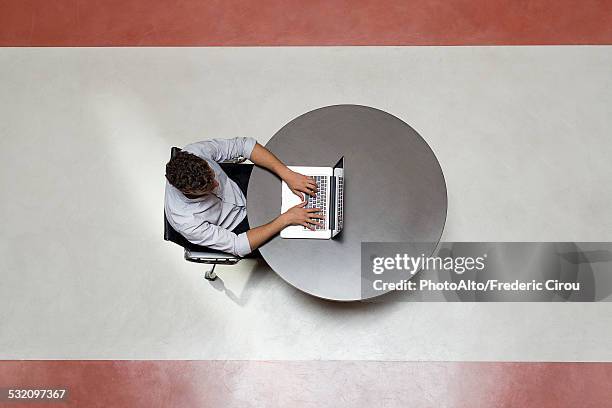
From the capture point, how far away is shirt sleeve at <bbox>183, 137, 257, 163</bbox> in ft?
7.82

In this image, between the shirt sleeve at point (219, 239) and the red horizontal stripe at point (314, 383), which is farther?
the red horizontal stripe at point (314, 383)

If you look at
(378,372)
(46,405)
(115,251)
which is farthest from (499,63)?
(46,405)

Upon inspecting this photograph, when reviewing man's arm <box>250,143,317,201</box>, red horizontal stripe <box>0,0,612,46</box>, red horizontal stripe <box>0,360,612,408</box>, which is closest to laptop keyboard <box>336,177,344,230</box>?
man's arm <box>250,143,317,201</box>

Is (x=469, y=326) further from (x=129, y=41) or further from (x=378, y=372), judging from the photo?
(x=129, y=41)

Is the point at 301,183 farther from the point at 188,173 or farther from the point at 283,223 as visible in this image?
the point at 188,173

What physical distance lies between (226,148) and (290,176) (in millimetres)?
319

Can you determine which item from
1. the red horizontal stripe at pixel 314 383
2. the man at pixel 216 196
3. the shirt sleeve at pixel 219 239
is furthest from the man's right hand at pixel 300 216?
the red horizontal stripe at pixel 314 383

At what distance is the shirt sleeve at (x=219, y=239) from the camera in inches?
89.7

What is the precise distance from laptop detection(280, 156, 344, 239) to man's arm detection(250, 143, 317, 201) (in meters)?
0.03

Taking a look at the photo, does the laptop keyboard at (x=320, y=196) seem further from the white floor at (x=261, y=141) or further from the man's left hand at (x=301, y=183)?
the white floor at (x=261, y=141)

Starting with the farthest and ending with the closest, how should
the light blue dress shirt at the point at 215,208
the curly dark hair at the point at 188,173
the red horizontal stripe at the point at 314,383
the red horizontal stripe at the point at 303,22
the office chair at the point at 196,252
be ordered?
1. the red horizontal stripe at the point at 303,22
2. the red horizontal stripe at the point at 314,383
3. the office chair at the point at 196,252
4. the light blue dress shirt at the point at 215,208
5. the curly dark hair at the point at 188,173

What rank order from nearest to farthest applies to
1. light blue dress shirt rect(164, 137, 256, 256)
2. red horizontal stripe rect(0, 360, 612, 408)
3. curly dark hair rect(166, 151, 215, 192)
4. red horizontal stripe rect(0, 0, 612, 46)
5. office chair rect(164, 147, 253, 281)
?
curly dark hair rect(166, 151, 215, 192) < light blue dress shirt rect(164, 137, 256, 256) < office chair rect(164, 147, 253, 281) < red horizontal stripe rect(0, 360, 612, 408) < red horizontal stripe rect(0, 0, 612, 46)

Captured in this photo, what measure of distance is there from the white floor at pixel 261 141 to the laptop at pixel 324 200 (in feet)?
2.33

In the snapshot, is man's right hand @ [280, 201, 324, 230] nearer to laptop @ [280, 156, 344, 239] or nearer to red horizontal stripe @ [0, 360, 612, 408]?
laptop @ [280, 156, 344, 239]
